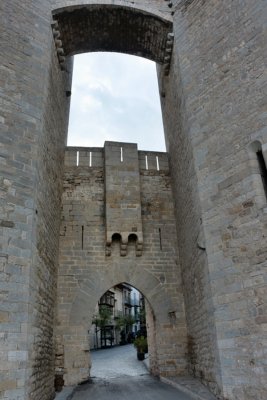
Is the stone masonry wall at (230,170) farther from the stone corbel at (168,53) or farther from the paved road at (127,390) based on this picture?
the paved road at (127,390)

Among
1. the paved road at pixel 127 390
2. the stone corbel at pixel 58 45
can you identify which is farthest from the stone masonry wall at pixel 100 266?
the stone corbel at pixel 58 45

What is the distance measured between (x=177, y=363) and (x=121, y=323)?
70.7ft

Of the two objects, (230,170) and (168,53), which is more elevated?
(168,53)

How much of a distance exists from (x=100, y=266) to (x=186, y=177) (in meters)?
2.86

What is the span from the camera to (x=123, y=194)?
8.71m

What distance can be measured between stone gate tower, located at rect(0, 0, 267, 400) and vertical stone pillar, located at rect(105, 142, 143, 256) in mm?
128

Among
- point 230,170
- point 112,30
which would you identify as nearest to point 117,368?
point 230,170

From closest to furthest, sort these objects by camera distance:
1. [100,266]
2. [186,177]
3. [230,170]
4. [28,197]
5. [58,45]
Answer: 1. [28,197]
2. [230,170]
3. [186,177]
4. [58,45]
5. [100,266]

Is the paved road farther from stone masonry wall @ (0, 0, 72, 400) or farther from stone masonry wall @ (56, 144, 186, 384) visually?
stone masonry wall @ (0, 0, 72, 400)

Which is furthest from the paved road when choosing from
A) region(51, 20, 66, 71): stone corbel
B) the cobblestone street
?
region(51, 20, 66, 71): stone corbel

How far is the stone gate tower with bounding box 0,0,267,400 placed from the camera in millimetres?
4836

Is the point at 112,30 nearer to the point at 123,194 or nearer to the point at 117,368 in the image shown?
the point at 123,194

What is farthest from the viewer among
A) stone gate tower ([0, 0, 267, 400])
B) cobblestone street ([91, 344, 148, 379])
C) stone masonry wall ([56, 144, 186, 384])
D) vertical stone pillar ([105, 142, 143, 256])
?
cobblestone street ([91, 344, 148, 379])

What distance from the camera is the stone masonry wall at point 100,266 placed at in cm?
748
